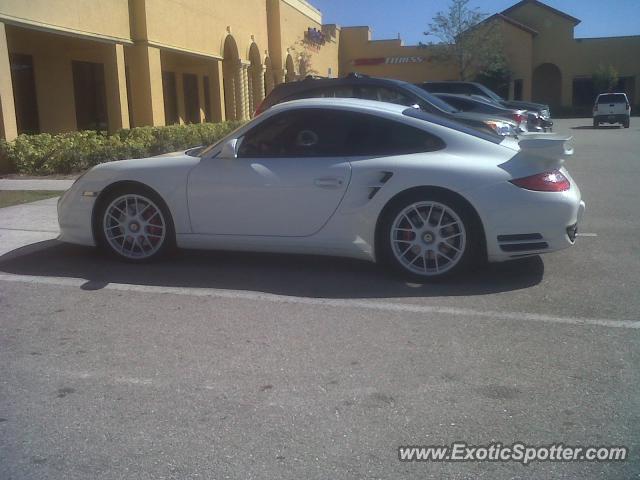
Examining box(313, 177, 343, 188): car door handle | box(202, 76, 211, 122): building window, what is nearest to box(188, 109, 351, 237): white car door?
box(313, 177, 343, 188): car door handle

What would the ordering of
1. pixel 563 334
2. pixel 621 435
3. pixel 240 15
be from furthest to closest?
pixel 240 15 → pixel 563 334 → pixel 621 435

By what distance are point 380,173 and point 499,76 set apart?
4191 centimetres

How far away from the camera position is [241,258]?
666 centimetres

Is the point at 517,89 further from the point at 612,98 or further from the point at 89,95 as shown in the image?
the point at 89,95

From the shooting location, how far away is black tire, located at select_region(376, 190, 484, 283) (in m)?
5.45

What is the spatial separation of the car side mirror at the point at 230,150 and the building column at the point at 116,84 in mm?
11373

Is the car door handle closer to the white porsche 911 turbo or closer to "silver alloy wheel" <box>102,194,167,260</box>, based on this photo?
the white porsche 911 turbo

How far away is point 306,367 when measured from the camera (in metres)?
4.06

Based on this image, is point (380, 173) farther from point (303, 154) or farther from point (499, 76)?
point (499, 76)

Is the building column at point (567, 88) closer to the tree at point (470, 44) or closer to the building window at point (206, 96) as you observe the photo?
the tree at point (470, 44)

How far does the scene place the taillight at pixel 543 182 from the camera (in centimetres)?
538

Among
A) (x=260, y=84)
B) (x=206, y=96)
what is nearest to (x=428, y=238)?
(x=260, y=84)

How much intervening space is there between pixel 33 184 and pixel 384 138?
792 centimetres

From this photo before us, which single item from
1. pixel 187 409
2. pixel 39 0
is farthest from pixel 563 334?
pixel 39 0
